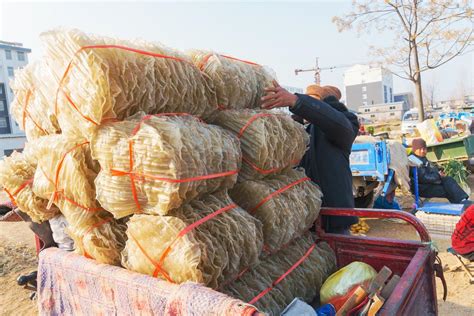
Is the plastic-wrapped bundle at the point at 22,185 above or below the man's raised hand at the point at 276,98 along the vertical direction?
below

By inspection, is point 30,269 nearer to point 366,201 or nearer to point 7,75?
point 366,201

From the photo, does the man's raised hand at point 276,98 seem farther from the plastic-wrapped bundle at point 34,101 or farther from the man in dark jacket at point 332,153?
the plastic-wrapped bundle at point 34,101

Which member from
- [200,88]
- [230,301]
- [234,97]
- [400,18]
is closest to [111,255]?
[230,301]

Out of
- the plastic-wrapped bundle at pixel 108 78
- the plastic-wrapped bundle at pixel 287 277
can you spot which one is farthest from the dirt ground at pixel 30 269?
the plastic-wrapped bundle at pixel 108 78

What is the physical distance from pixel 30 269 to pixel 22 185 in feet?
15.1

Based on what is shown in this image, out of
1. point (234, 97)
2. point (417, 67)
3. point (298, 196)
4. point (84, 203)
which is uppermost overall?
point (417, 67)

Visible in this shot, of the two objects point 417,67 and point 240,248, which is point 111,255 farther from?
point 417,67

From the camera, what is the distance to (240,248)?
164 cm

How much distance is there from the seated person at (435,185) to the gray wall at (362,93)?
76275 mm

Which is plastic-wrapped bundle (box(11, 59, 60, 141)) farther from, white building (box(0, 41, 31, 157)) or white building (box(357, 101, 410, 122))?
white building (box(357, 101, 410, 122))

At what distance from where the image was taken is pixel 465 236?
3.46 m

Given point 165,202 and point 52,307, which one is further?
point 52,307

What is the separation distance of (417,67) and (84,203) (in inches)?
510

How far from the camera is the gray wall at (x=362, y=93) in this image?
267 feet
